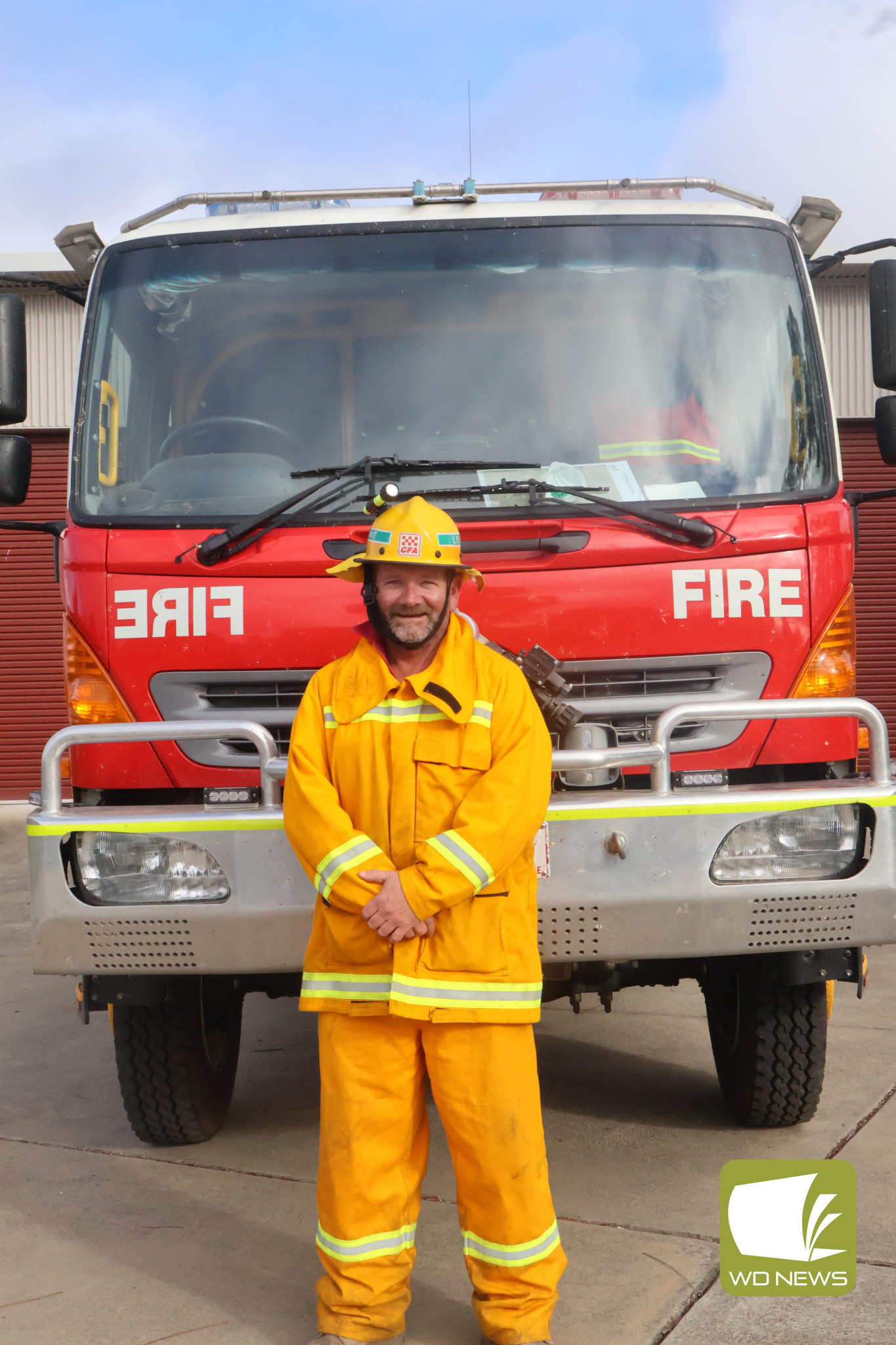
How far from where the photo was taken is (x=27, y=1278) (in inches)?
133

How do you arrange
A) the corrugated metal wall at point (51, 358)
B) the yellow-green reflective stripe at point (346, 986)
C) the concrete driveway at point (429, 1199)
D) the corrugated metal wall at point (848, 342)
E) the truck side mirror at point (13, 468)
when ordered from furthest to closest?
the corrugated metal wall at point (51, 358) < the corrugated metal wall at point (848, 342) < the truck side mirror at point (13, 468) < the concrete driveway at point (429, 1199) < the yellow-green reflective stripe at point (346, 986)

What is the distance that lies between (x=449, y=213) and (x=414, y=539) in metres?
1.65

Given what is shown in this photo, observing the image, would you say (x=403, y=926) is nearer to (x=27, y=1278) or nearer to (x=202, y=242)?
(x=27, y=1278)

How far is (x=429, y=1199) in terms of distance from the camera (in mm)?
3854

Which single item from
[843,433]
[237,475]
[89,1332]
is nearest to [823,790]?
[237,475]

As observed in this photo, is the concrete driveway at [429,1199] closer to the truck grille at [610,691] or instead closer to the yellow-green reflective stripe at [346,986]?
the yellow-green reflective stripe at [346,986]

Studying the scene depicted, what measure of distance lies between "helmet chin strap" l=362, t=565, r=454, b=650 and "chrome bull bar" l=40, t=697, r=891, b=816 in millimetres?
504

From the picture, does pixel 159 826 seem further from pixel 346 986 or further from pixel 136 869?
pixel 346 986

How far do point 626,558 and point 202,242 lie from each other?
5.34 feet

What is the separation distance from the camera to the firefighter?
285 centimetres

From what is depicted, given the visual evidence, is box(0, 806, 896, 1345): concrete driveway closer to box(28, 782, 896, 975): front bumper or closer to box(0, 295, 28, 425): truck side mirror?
box(28, 782, 896, 975): front bumper

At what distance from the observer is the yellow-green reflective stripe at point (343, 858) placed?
2.84m

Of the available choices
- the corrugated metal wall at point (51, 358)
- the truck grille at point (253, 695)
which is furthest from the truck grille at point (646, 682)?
the corrugated metal wall at point (51, 358)

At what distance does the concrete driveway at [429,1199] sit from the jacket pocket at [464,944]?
876 millimetres
